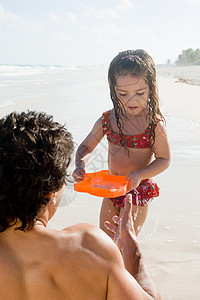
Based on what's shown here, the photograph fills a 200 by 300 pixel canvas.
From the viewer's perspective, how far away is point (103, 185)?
7.71 ft

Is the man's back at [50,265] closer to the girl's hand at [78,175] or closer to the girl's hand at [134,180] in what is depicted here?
the girl's hand at [134,180]

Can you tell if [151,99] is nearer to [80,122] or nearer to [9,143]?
[9,143]

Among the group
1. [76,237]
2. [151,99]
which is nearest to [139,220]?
[151,99]

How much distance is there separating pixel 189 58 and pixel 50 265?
73331 millimetres

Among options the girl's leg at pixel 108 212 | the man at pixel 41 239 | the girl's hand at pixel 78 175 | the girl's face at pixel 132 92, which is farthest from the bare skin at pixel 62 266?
the girl's face at pixel 132 92

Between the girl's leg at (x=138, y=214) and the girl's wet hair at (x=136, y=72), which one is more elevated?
the girl's wet hair at (x=136, y=72)

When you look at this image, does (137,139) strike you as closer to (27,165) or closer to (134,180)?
(134,180)

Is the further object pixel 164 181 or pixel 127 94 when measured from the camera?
pixel 164 181

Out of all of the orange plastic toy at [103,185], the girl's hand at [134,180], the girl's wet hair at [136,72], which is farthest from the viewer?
the girl's wet hair at [136,72]

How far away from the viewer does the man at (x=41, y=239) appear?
1191mm

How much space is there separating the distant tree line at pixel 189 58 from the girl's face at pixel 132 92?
212ft

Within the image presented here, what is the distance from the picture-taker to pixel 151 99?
2.57m

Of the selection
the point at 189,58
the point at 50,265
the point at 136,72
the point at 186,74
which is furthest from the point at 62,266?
the point at 189,58

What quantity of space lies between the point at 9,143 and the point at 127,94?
1.43m
